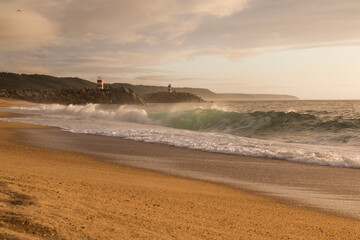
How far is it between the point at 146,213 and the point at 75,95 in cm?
11916

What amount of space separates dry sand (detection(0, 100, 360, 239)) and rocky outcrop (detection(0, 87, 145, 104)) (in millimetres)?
108542

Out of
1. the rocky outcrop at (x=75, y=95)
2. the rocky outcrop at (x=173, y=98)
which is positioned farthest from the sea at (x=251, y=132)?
the rocky outcrop at (x=173, y=98)

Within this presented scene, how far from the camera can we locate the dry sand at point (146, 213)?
295cm

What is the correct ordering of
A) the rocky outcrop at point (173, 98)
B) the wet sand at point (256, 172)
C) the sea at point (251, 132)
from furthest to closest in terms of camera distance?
1. the rocky outcrop at point (173, 98)
2. the sea at point (251, 132)
3. the wet sand at point (256, 172)

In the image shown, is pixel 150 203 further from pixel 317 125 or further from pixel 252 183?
pixel 317 125

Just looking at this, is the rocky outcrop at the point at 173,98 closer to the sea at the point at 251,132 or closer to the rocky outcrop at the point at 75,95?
the rocky outcrop at the point at 75,95

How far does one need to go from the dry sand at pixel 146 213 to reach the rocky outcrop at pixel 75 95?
4273 inches

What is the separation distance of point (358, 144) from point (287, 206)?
453 inches

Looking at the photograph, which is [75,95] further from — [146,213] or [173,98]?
[146,213]

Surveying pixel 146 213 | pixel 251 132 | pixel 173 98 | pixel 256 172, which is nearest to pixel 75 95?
pixel 173 98

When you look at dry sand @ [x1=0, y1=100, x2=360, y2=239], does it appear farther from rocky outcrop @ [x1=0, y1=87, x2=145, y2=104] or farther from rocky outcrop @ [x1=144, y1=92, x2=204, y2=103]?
rocky outcrop @ [x1=144, y1=92, x2=204, y2=103]

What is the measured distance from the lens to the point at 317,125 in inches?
860

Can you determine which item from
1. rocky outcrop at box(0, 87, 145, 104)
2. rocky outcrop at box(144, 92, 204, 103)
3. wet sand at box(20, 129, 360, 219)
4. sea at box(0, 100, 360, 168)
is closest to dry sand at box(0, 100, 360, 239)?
wet sand at box(20, 129, 360, 219)

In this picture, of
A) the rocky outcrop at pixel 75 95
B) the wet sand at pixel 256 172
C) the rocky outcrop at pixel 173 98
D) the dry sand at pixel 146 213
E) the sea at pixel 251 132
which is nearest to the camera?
the dry sand at pixel 146 213
